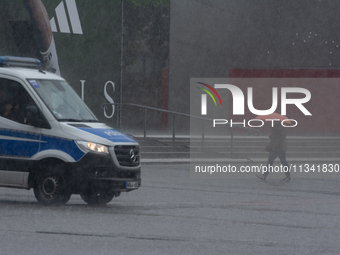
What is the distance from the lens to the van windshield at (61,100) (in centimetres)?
1047

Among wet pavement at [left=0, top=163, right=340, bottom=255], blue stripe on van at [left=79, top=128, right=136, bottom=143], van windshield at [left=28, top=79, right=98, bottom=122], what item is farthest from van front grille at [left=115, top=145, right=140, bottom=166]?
Result: van windshield at [left=28, top=79, right=98, bottom=122]

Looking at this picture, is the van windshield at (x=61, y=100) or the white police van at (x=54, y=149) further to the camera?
the van windshield at (x=61, y=100)

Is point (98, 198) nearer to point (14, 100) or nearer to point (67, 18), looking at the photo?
point (14, 100)

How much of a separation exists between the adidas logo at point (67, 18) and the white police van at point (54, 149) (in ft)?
42.2

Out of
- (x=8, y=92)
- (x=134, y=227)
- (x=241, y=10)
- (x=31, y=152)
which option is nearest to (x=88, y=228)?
(x=134, y=227)

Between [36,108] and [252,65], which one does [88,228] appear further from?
[252,65]

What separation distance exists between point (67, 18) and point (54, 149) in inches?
564

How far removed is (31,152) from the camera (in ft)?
33.3

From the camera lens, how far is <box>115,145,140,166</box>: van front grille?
1016 centimetres

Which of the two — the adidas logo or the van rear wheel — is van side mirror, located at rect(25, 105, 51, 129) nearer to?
the van rear wheel

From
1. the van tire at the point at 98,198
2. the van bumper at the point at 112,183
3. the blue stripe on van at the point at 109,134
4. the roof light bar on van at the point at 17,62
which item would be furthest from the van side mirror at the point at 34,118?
the van tire at the point at 98,198

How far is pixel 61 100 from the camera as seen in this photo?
35.3 feet

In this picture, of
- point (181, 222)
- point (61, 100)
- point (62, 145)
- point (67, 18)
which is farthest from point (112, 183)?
point (67, 18)

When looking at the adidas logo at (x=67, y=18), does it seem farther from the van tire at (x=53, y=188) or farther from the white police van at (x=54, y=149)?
the van tire at (x=53, y=188)
